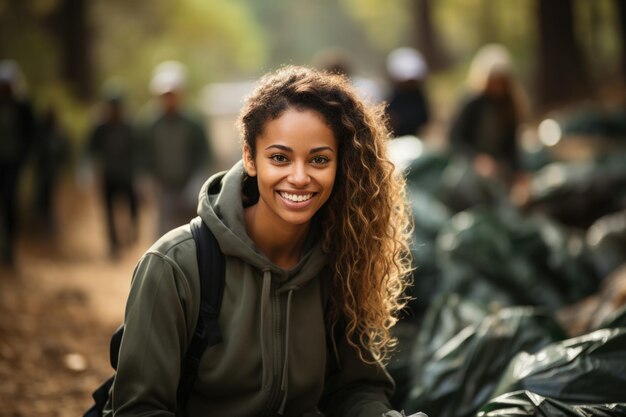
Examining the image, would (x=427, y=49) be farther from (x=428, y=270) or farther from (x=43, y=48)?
(x=428, y=270)

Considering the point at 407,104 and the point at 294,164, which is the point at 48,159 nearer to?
the point at 407,104

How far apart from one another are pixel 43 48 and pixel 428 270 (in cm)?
1025

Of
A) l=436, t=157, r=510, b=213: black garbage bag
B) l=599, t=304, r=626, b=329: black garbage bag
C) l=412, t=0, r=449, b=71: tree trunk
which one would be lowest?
l=599, t=304, r=626, b=329: black garbage bag

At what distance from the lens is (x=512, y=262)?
461 centimetres

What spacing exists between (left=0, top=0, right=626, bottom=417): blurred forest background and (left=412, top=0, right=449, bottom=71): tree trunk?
39 mm

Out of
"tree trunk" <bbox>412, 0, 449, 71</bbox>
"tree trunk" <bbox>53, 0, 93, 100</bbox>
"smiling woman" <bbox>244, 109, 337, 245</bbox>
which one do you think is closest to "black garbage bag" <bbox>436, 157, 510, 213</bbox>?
"smiling woman" <bbox>244, 109, 337, 245</bbox>

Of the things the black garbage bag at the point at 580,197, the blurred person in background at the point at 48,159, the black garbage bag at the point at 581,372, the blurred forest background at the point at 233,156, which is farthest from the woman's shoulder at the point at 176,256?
the blurred person in background at the point at 48,159

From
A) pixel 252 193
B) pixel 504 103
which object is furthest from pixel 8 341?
pixel 504 103

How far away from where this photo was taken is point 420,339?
3707 millimetres

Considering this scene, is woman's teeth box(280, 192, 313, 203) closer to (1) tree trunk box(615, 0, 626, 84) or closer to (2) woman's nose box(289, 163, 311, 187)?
(2) woman's nose box(289, 163, 311, 187)

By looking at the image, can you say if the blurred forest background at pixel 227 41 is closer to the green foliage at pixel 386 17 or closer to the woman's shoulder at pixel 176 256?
the green foliage at pixel 386 17

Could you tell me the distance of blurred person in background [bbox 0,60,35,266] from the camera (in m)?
7.38

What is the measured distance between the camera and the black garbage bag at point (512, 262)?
14.4ft

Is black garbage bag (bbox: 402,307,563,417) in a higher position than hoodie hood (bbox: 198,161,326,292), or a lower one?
lower
